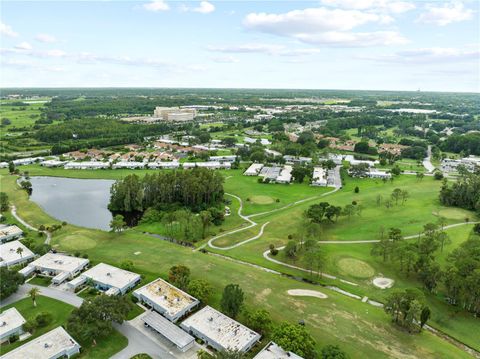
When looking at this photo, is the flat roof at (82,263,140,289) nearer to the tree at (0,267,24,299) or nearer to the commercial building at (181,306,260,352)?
the tree at (0,267,24,299)

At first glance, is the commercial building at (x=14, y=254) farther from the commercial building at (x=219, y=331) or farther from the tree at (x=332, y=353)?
the tree at (x=332, y=353)

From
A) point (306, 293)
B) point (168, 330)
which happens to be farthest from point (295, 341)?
point (168, 330)

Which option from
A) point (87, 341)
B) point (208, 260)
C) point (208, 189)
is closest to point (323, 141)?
point (208, 189)

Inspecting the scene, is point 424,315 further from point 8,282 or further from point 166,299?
point 8,282

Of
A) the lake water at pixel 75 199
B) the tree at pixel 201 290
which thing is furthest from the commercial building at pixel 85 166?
the tree at pixel 201 290

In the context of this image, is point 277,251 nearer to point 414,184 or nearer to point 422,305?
point 422,305

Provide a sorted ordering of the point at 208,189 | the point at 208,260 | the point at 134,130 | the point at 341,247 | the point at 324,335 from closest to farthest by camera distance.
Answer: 1. the point at 324,335
2. the point at 208,260
3. the point at 341,247
4. the point at 208,189
5. the point at 134,130
